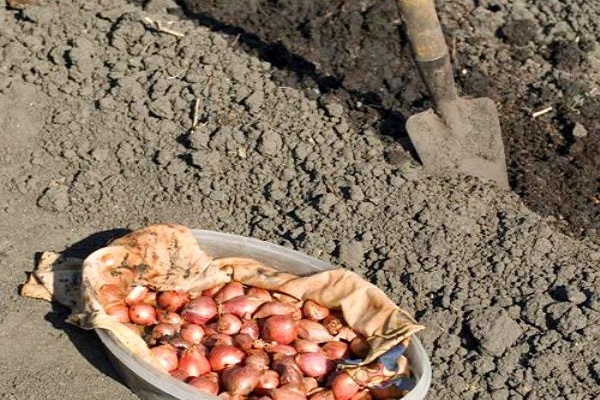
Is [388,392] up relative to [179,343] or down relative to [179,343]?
down

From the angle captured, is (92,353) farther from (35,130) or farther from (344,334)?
(35,130)

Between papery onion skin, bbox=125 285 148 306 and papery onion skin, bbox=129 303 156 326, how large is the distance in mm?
30

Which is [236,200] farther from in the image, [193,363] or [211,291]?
[193,363]

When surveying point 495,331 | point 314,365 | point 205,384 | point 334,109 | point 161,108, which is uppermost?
point 161,108

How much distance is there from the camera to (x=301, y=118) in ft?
14.4

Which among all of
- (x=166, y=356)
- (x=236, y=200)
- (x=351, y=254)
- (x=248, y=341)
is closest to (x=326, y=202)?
(x=351, y=254)

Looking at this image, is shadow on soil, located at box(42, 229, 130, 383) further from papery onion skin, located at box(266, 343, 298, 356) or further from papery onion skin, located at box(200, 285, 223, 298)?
A: papery onion skin, located at box(266, 343, 298, 356)

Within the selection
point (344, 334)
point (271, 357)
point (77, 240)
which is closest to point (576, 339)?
point (344, 334)

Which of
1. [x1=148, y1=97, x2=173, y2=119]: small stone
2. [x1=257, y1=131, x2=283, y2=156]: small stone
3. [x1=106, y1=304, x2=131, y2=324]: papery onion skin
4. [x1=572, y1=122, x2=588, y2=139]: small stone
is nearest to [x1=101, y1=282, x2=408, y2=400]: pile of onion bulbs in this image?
[x1=106, y1=304, x2=131, y2=324]: papery onion skin

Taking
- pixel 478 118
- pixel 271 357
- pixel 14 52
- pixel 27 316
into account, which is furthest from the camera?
pixel 14 52

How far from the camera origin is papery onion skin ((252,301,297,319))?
143 inches

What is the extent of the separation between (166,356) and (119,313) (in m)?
0.26

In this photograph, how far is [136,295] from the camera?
3.67 meters

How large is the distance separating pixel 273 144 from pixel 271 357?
103 centimetres
